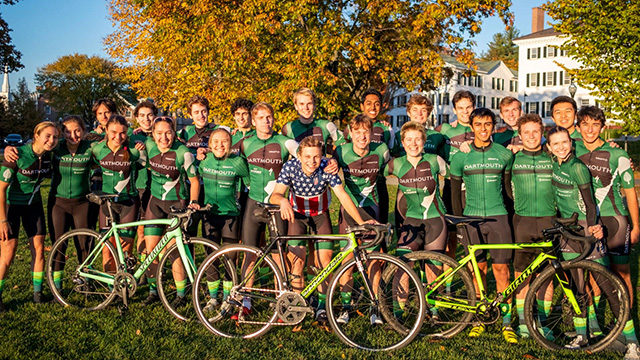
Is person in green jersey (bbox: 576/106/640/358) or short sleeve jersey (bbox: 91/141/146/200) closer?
person in green jersey (bbox: 576/106/640/358)

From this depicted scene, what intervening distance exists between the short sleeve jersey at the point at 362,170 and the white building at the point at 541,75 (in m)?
55.9

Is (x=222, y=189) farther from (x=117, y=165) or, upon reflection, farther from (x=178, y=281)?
(x=117, y=165)

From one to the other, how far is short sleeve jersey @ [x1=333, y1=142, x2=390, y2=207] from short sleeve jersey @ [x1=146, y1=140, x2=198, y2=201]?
1.79m

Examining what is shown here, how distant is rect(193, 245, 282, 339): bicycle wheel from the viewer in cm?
520

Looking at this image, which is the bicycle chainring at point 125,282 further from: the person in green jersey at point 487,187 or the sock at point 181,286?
the person in green jersey at point 487,187

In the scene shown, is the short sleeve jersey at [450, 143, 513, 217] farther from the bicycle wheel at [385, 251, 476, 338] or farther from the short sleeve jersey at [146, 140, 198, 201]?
the short sleeve jersey at [146, 140, 198, 201]

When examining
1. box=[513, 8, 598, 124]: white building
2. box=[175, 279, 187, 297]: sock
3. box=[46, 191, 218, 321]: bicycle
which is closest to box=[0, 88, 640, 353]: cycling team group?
box=[46, 191, 218, 321]: bicycle

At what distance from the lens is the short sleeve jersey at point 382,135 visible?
678cm

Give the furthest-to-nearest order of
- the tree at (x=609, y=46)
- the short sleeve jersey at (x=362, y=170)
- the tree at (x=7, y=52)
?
the tree at (x=7, y=52)
the tree at (x=609, y=46)
the short sleeve jersey at (x=362, y=170)

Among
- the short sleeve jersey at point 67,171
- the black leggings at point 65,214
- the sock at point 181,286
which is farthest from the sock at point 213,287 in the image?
the short sleeve jersey at point 67,171

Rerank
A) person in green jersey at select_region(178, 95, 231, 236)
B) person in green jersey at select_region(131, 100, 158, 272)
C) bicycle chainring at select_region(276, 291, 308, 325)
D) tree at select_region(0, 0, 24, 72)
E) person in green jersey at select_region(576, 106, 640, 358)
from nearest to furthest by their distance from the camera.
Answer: bicycle chainring at select_region(276, 291, 308, 325)
person in green jersey at select_region(576, 106, 640, 358)
person in green jersey at select_region(131, 100, 158, 272)
person in green jersey at select_region(178, 95, 231, 236)
tree at select_region(0, 0, 24, 72)


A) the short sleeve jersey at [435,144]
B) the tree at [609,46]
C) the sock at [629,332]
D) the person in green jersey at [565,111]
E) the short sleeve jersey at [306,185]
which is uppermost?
the tree at [609,46]

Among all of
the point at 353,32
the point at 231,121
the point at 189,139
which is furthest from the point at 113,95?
the point at 189,139

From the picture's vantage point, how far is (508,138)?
6.49 meters
